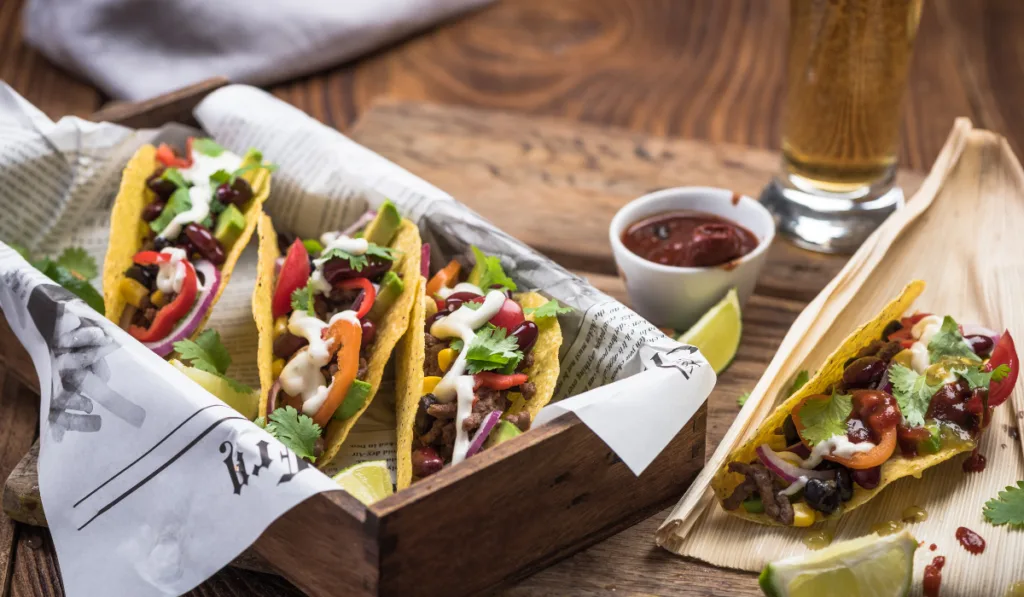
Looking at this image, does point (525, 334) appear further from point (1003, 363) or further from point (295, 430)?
point (1003, 363)

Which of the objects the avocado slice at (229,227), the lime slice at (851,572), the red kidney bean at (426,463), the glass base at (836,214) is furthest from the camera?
the glass base at (836,214)

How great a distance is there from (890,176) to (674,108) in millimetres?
1373

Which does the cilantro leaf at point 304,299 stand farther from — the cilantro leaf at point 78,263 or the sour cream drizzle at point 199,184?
the cilantro leaf at point 78,263

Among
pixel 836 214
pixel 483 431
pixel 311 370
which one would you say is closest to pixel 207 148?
pixel 311 370

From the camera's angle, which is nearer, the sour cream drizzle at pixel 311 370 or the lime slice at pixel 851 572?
the lime slice at pixel 851 572

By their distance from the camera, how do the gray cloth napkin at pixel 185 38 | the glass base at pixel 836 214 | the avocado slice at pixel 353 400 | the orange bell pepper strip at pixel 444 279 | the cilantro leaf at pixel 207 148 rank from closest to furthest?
the avocado slice at pixel 353 400
the orange bell pepper strip at pixel 444 279
the cilantro leaf at pixel 207 148
the glass base at pixel 836 214
the gray cloth napkin at pixel 185 38

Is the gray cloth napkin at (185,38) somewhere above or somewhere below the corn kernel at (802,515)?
below

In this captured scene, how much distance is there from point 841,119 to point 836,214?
0.33 metres

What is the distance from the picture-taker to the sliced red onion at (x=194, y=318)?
298cm

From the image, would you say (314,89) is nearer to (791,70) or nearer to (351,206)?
(351,206)

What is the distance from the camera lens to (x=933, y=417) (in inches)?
103

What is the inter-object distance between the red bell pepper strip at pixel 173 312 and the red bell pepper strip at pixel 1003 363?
79.7 inches

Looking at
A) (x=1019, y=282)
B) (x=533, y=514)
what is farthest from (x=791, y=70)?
(x=533, y=514)

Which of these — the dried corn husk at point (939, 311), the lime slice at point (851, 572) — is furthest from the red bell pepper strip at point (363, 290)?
the lime slice at point (851, 572)
